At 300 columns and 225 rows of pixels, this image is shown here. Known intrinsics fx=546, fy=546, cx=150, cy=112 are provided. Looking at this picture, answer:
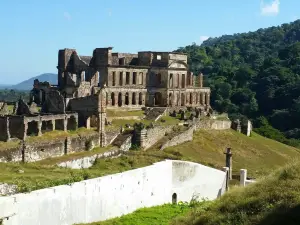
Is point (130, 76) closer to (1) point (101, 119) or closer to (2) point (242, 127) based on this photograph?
(2) point (242, 127)

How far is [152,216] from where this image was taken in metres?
25.1

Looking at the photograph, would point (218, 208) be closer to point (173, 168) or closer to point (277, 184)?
point (277, 184)

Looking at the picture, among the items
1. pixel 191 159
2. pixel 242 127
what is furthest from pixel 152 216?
pixel 242 127

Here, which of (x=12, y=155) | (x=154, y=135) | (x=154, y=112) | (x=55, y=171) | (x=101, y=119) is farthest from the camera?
(x=154, y=112)

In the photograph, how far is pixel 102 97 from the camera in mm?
43469

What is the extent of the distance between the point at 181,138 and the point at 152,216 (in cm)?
2391

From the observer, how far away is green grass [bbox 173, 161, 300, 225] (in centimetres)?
1928

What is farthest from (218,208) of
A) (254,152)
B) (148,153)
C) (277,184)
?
(254,152)

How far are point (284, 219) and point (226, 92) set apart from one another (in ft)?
289

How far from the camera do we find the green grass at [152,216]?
78.7ft

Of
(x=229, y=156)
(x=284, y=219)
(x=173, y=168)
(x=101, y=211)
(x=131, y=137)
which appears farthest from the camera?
(x=131, y=137)

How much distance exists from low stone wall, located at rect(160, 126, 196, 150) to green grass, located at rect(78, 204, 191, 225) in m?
18.1

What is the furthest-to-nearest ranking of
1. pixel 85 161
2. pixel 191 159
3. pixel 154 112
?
pixel 154 112 < pixel 191 159 < pixel 85 161

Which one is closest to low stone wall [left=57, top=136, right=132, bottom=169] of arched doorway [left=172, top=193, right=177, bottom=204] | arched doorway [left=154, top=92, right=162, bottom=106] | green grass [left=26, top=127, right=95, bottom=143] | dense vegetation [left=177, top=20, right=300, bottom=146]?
green grass [left=26, top=127, right=95, bottom=143]
